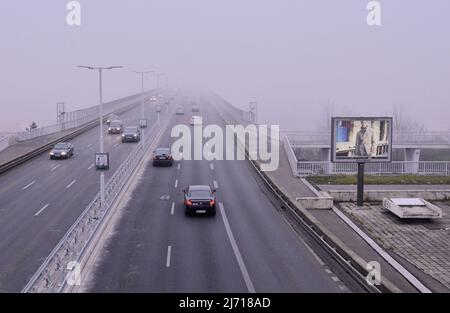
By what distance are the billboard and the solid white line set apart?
15.2ft

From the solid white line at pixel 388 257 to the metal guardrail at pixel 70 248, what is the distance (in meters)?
13.4

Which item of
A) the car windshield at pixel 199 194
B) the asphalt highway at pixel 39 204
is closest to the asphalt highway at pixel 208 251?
the car windshield at pixel 199 194

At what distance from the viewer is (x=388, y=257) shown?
25.6 m

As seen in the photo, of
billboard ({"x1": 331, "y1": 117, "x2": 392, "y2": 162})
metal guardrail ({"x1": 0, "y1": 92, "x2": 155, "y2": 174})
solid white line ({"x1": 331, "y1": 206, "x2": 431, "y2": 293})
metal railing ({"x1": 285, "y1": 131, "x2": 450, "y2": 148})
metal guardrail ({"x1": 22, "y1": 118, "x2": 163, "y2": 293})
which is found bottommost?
solid white line ({"x1": 331, "y1": 206, "x2": 431, "y2": 293})

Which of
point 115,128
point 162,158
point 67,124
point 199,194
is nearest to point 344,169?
point 162,158

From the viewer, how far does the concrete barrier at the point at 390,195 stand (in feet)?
123

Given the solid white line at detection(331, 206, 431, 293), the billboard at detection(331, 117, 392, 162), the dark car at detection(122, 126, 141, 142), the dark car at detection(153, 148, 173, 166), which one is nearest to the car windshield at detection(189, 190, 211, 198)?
the solid white line at detection(331, 206, 431, 293)

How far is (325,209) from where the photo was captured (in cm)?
3488

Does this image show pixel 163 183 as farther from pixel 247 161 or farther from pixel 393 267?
pixel 393 267

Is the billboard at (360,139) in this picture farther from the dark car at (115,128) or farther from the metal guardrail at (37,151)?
the dark car at (115,128)

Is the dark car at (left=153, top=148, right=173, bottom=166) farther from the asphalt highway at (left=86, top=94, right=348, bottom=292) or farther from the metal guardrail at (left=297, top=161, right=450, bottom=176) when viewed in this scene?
the metal guardrail at (left=297, top=161, right=450, bottom=176)

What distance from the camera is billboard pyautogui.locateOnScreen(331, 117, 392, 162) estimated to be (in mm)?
36688
